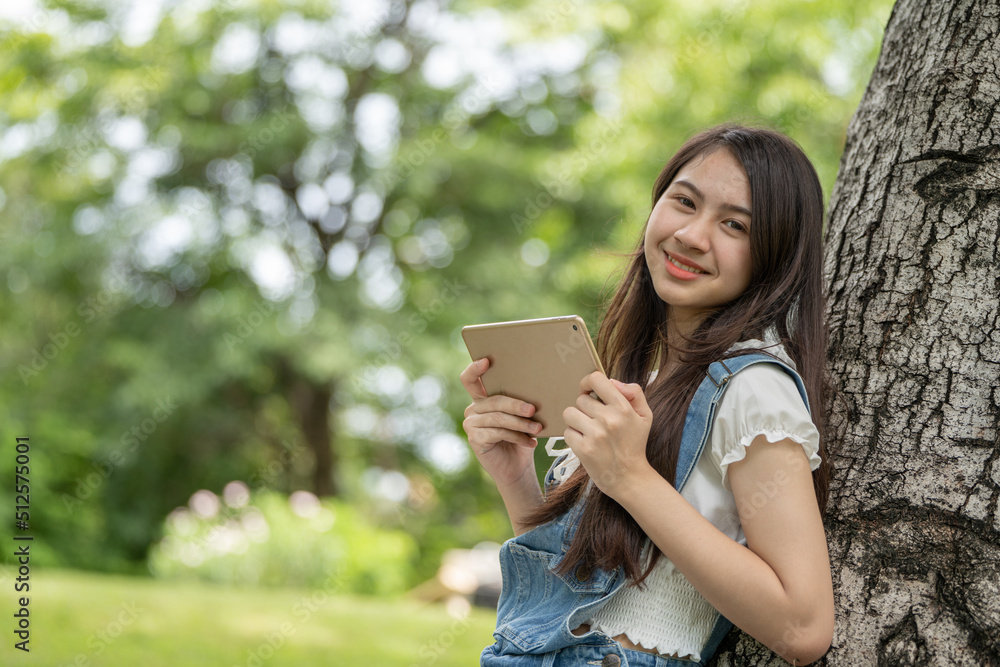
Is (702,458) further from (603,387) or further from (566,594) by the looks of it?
(566,594)

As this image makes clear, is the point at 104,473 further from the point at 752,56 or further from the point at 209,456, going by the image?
the point at 752,56

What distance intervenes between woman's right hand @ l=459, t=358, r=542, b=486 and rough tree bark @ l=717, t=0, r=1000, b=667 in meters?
0.53

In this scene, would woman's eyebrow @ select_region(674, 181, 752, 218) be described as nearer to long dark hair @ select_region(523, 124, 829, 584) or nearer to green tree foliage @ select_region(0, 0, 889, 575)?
long dark hair @ select_region(523, 124, 829, 584)

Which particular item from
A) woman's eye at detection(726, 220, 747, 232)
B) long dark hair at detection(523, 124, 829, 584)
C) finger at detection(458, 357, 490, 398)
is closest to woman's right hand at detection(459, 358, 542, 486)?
finger at detection(458, 357, 490, 398)

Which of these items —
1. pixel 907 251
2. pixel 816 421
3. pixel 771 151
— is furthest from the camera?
pixel 907 251

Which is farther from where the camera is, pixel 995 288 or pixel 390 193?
pixel 390 193

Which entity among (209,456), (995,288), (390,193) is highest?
(995,288)

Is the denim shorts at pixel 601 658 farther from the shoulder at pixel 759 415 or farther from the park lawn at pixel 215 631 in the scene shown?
the park lawn at pixel 215 631

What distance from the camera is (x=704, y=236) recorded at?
4.88ft

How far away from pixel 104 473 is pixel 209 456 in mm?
1546

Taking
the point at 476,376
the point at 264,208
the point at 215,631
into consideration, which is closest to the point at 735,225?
the point at 476,376

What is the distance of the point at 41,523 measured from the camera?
1023 centimetres

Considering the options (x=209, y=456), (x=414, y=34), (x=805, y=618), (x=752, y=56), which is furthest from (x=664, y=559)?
(x=209, y=456)

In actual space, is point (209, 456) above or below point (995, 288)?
below
